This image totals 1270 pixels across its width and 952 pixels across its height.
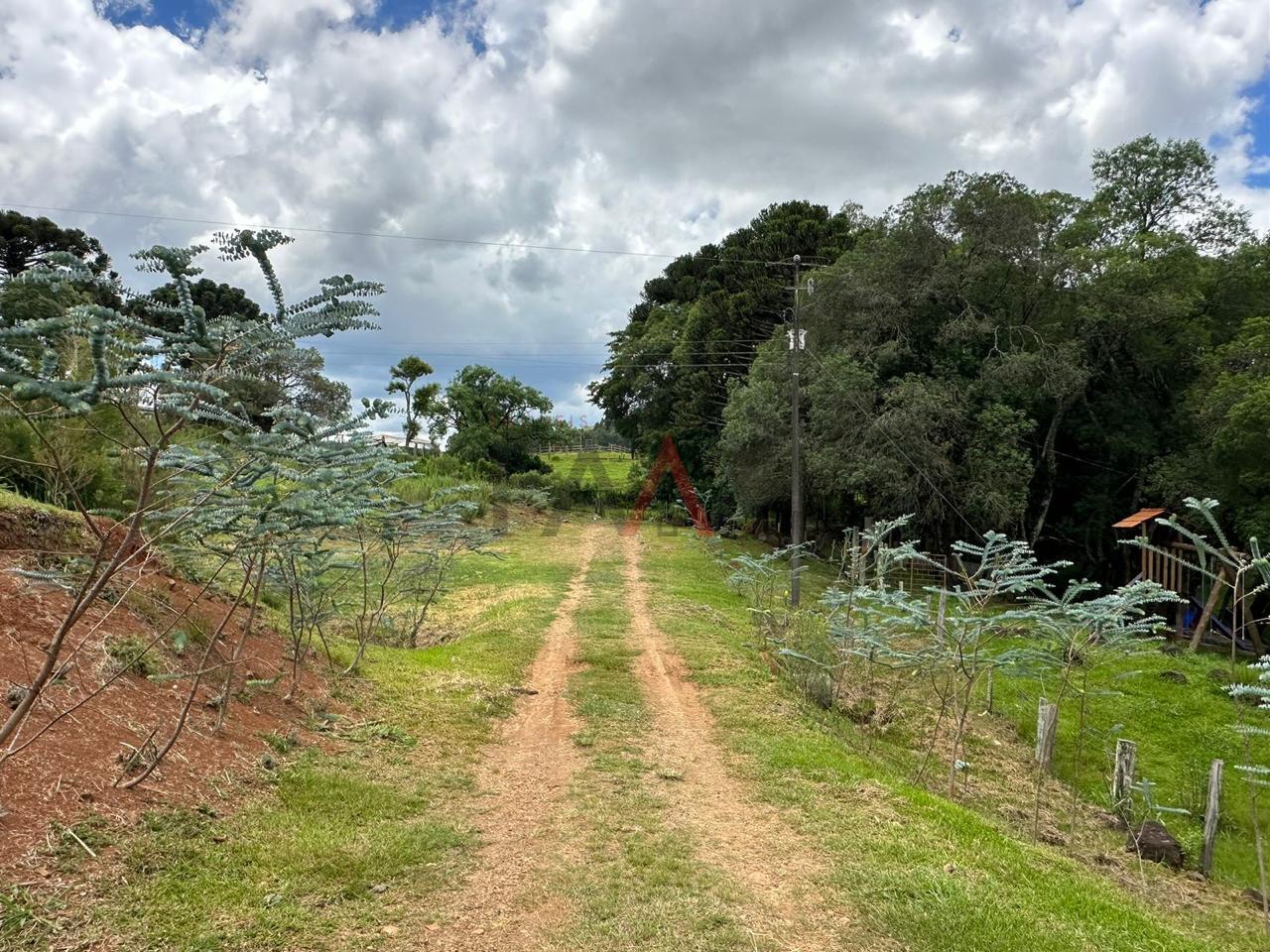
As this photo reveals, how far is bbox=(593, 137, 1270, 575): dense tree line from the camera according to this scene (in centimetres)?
1571

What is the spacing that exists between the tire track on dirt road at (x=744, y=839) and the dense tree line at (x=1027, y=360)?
10076 millimetres

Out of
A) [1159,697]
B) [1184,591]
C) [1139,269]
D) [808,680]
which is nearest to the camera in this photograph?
[808,680]

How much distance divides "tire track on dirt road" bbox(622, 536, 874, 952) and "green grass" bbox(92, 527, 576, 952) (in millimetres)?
1412

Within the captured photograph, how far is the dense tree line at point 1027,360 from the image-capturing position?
51.5 ft

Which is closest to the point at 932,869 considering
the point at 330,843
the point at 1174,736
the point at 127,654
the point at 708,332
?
the point at 330,843

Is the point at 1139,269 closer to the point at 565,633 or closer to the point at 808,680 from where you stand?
the point at 808,680

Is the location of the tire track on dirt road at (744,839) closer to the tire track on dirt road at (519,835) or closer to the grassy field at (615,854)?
the grassy field at (615,854)

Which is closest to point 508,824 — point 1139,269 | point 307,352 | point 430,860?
point 430,860

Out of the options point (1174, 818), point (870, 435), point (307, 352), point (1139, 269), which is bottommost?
point (1174, 818)

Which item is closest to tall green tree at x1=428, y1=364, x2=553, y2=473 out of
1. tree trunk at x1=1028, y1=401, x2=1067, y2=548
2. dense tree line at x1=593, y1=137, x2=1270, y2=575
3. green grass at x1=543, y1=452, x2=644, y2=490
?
green grass at x1=543, y1=452, x2=644, y2=490

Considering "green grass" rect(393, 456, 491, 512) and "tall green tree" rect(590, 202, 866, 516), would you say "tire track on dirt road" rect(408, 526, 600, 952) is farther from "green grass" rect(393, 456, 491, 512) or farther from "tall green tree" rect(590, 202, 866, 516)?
"tall green tree" rect(590, 202, 866, 516)

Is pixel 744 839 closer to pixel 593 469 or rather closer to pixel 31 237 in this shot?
pixel 31 237

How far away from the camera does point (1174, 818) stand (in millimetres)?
6738

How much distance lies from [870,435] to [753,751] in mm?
11946
